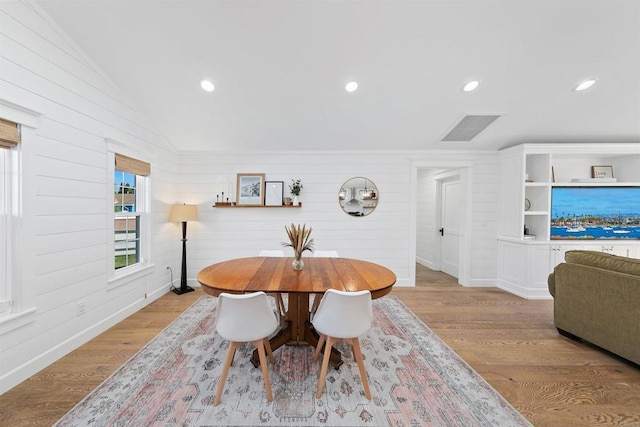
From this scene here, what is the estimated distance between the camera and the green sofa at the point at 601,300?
214cm

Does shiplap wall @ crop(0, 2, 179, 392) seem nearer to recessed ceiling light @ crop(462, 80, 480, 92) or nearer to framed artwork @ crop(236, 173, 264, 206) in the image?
framed artwork @ crop(236, 173, 264, 206)

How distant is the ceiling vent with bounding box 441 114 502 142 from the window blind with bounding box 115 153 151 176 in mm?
4315

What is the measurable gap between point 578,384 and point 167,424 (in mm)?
2967

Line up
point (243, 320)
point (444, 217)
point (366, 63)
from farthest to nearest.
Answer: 1. point (444, 217)
2. point (366, 63)
3. point (243, 320)

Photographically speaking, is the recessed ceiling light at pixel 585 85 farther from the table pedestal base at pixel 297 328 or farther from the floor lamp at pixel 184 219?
the floor lamp at pixel 184 219

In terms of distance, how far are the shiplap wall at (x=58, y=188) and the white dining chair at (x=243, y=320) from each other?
1.61m

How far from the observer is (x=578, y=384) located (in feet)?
6.41

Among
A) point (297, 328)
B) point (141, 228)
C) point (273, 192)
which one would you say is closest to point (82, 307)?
point (141, 228)

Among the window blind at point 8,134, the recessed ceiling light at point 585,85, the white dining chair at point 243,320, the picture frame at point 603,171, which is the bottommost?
the white dining chair at point 243,320

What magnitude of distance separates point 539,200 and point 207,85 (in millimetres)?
5033

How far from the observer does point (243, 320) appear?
5.49ft

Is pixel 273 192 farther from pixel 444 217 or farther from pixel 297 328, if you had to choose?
pixel 444 217

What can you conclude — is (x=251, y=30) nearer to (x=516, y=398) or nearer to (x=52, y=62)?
(x=52, y=62)

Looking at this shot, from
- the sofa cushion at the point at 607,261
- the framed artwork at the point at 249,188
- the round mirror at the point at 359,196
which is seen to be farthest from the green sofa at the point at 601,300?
the framed artwork at the point at 249,188
